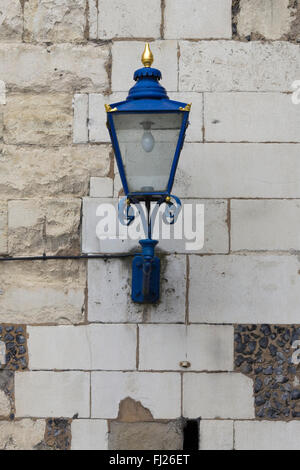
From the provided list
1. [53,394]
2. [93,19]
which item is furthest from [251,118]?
[53,394]

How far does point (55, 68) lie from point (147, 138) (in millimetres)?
968

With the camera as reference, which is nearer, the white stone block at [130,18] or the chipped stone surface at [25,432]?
the chipped stone surface at [25,432]

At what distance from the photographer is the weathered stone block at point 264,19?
11.3ft

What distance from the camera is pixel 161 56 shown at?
341 centimetres

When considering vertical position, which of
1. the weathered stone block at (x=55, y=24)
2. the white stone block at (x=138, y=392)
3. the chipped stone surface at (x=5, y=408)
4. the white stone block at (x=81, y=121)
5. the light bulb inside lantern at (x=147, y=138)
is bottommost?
the chipped stone surface at (x=5, y=408)

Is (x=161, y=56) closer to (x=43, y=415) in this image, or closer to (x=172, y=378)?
(x=172, y=378)

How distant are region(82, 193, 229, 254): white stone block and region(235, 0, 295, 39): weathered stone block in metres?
1.00

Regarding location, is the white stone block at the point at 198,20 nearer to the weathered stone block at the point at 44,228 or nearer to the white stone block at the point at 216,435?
the weathered stone block at the point at 44,228

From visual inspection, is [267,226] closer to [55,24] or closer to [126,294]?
[126,294]

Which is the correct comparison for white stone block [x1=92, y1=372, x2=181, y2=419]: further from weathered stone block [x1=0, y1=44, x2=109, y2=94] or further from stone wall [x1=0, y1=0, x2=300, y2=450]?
weathered stone block [x1=0, y1=44, x2=109, y2=94]

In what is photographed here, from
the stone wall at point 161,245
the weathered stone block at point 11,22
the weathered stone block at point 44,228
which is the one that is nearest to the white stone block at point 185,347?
the stone wall at point 161,245

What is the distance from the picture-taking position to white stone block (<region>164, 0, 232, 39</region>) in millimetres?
3428

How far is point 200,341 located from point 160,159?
108 cm
